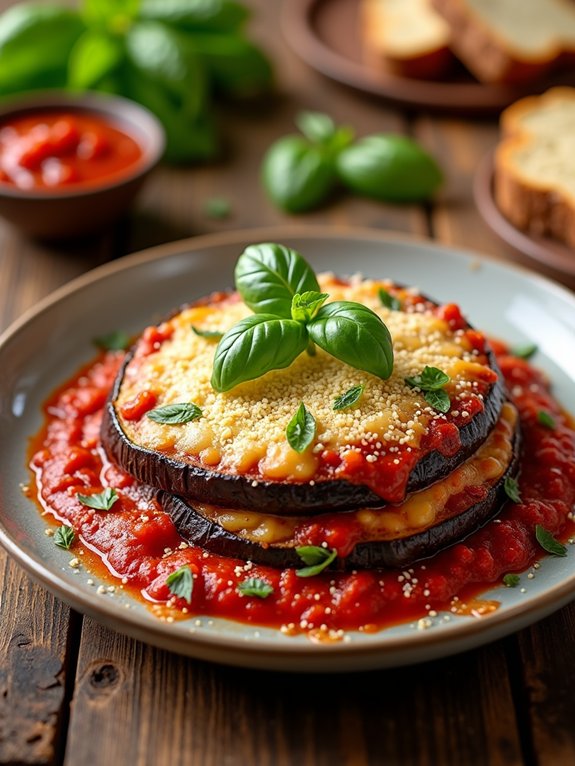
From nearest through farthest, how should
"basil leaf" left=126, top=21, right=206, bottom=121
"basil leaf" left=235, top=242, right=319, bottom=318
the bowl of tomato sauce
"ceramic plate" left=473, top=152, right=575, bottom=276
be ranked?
1. "basil leaf" left=235, top=242, right=319, bottom=318
2. "ceramic plate" left=473, top=152, right=575, bottom=276
3. the bowl of tomato sauce
4. "basil leaf" left=126, top=21, right=206, bottom=121

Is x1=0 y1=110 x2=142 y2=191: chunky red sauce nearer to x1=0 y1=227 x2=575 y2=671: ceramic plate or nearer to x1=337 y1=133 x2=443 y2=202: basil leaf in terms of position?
Result: x1=0 y1=227 x2=575 y2=671: ceramic plate

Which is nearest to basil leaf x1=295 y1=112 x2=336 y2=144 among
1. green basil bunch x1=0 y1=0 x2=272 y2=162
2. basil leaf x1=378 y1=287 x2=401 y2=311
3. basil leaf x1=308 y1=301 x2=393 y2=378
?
green basil bunch x1=0 y1=0 x2=272 y2=162

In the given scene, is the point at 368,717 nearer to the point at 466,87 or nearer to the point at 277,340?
the point at 277,340

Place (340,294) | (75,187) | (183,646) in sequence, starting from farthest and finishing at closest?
(75,187)
(340,294)
(183,646)

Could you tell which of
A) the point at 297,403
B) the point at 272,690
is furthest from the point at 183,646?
the point at 297,403

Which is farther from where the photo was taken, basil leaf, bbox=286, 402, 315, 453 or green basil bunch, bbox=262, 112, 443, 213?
green basil bunch, bbox=262, 112, 443, 213

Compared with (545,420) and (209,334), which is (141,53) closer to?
(209,334)

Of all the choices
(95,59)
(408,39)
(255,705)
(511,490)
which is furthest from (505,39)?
(255,705)
